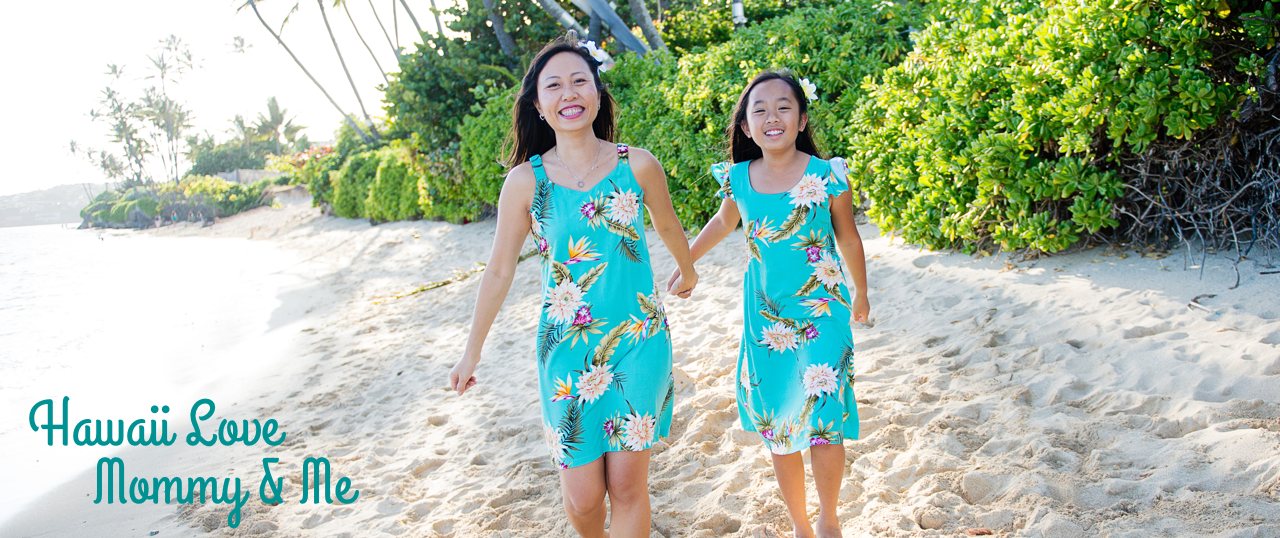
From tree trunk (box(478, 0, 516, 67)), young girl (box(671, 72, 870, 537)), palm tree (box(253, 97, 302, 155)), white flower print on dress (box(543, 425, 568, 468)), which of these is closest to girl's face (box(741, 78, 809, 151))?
young girl (box(671, 72, 870, 537))

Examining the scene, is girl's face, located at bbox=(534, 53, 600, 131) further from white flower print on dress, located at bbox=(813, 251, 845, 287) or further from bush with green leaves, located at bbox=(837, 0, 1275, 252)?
bush with green leaves, located at bbox=(837, 0, 1275, 252)

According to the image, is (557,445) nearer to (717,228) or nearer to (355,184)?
(717,228)

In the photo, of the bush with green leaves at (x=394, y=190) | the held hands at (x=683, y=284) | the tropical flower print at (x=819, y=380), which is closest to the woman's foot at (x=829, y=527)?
the tropical flower print at (x=819, y=380)

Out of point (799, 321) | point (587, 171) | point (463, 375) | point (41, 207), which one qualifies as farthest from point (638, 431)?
point (41, 207)

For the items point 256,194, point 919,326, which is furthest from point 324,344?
point 256,194

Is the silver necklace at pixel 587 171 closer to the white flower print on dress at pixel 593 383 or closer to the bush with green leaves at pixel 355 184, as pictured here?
the white flower print on dress at pixel 593 383

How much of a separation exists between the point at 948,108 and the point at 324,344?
6.26 m

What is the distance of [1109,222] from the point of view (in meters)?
5.02

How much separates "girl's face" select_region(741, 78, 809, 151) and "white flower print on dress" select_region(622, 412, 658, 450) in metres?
1.04

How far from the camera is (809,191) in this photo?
289cm

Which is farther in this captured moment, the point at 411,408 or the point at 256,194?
the point at 256,194

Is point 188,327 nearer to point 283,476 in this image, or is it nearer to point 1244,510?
point 283,476

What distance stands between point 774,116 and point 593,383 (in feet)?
3.64

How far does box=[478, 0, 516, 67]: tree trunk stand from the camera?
595 inches
